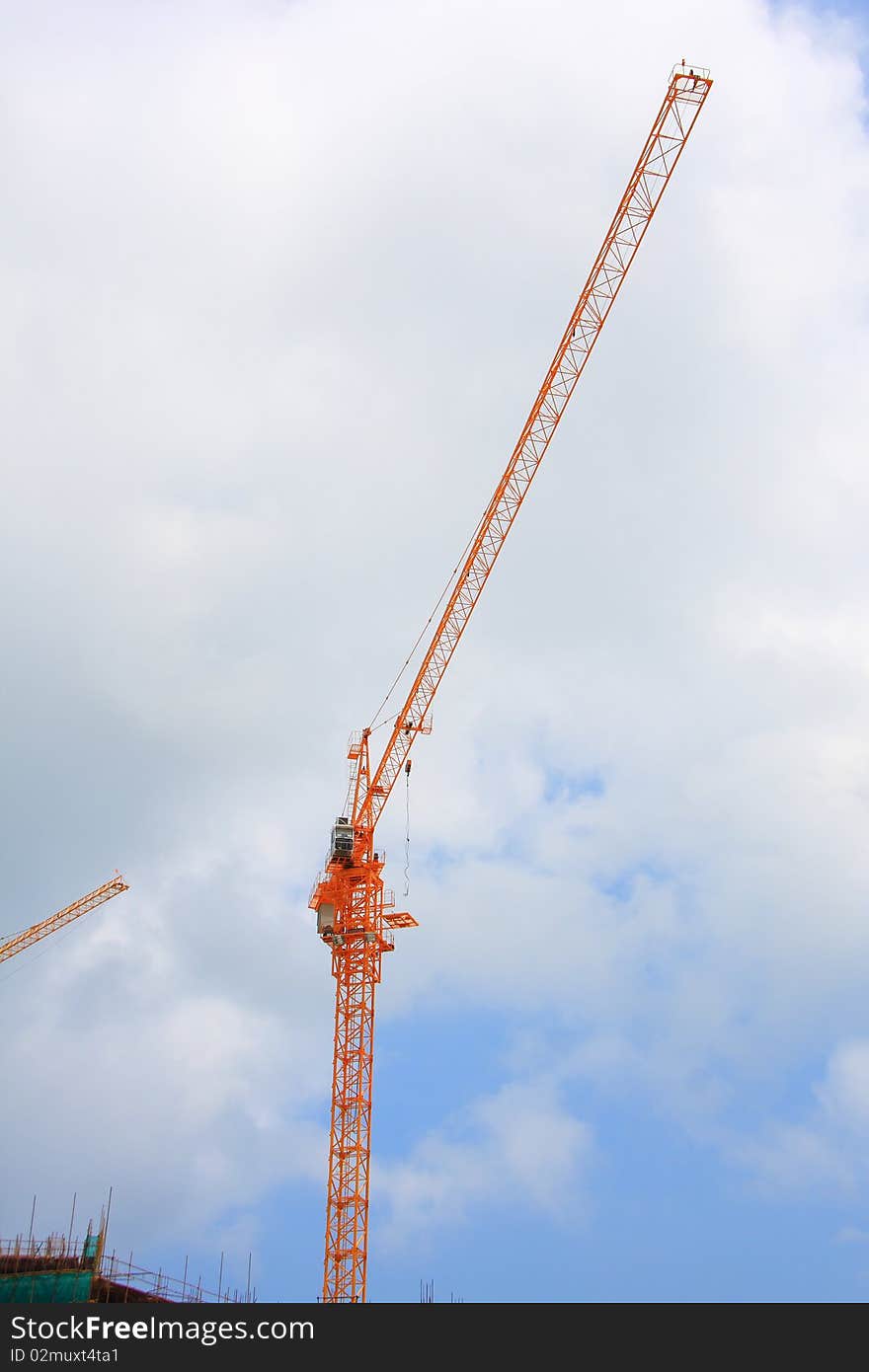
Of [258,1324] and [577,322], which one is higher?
[577,322]

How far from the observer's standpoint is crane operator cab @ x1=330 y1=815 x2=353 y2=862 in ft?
335

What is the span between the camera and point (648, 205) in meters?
98.8

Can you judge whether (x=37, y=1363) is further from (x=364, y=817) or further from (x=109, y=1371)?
(x=364, y=817)

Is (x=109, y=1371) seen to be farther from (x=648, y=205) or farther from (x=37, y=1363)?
(x=648, y=205)

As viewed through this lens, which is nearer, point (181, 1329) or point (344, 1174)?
point (181, 1329)

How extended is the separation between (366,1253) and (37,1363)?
1483 inches

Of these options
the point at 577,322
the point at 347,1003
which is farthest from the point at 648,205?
the point at 347,1003

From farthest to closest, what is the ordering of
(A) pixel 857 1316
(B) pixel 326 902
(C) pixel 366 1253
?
(B) pixel 326 902 < (C) pixel 366 1253 < (A) pixel 857 1316

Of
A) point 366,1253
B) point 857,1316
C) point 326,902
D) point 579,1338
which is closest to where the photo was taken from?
point 579,1338

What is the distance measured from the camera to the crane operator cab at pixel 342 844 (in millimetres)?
102250

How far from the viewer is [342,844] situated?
102 meters

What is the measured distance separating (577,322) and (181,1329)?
64.7 m

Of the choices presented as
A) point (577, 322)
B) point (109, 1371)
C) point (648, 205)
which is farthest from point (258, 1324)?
point (648, 205)

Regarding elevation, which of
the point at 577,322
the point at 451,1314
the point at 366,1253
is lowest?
the point at 451,1314
